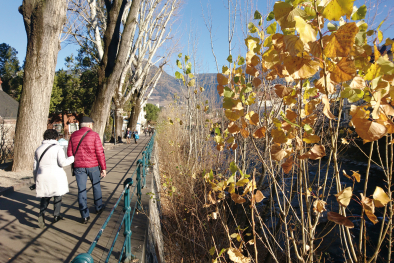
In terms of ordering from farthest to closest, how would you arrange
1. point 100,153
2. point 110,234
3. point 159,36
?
point 159,36 < point 100,153 < point 110,234

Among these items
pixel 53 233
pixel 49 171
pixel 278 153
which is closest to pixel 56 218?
pixel 53 233

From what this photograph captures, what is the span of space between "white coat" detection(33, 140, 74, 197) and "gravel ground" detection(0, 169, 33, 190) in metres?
2.87

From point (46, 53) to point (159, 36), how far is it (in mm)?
10677

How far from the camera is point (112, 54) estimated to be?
9234mm

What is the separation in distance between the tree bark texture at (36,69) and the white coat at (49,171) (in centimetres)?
389

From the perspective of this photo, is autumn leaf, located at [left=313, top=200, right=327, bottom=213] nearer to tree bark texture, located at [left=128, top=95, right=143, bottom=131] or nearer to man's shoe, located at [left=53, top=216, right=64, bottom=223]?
man's shoe, located at [left=53, top=216, right=64, bottom=223]

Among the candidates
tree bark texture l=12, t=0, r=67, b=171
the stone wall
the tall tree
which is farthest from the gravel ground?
the tall tree

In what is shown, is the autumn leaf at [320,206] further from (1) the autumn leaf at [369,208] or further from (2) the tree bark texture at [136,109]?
(2) the tree bark texture at [136,109]

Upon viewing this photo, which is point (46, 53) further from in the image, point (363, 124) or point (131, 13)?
point (363, 124)

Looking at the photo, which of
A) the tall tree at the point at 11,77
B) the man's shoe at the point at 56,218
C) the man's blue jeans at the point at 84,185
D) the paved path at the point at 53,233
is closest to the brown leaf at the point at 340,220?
the paved path at the point at 53,233

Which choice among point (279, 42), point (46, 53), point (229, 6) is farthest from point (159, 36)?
point (279, 42)

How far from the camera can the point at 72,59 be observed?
29.4 m

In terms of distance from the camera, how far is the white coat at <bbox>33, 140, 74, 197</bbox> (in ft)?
12.3

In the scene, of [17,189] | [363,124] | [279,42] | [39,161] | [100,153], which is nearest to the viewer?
[363,124]
